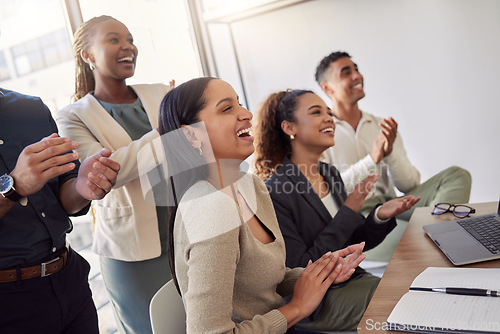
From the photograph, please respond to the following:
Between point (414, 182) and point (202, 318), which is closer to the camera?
point (202, 318)

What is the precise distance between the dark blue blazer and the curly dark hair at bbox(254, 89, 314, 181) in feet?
0.38

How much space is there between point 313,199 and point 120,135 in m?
0.60

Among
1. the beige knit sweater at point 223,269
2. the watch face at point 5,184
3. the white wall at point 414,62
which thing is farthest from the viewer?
the white wall at point 414,62

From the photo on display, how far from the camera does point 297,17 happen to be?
8.79 ft

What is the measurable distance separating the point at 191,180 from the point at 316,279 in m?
0.32

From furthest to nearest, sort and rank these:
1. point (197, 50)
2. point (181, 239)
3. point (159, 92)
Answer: point (197, 50), point (159, 92), point (181, 239)

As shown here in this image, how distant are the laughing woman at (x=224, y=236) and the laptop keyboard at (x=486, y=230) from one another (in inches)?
10.3

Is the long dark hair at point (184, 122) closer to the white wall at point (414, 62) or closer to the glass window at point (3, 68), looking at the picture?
the glass window at point (3, 68)

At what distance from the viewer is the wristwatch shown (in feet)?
2.68

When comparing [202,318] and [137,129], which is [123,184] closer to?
[137,129]

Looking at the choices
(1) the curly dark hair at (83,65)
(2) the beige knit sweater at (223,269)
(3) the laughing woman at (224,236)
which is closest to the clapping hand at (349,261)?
(3) the laughing woman at (224,236)

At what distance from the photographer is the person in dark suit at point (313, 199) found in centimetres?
107

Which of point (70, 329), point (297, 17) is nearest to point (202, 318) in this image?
point (70, 329)

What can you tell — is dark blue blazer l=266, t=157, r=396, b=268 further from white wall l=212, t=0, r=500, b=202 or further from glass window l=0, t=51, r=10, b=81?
white wall l=212, t=0, r=500, b=202
